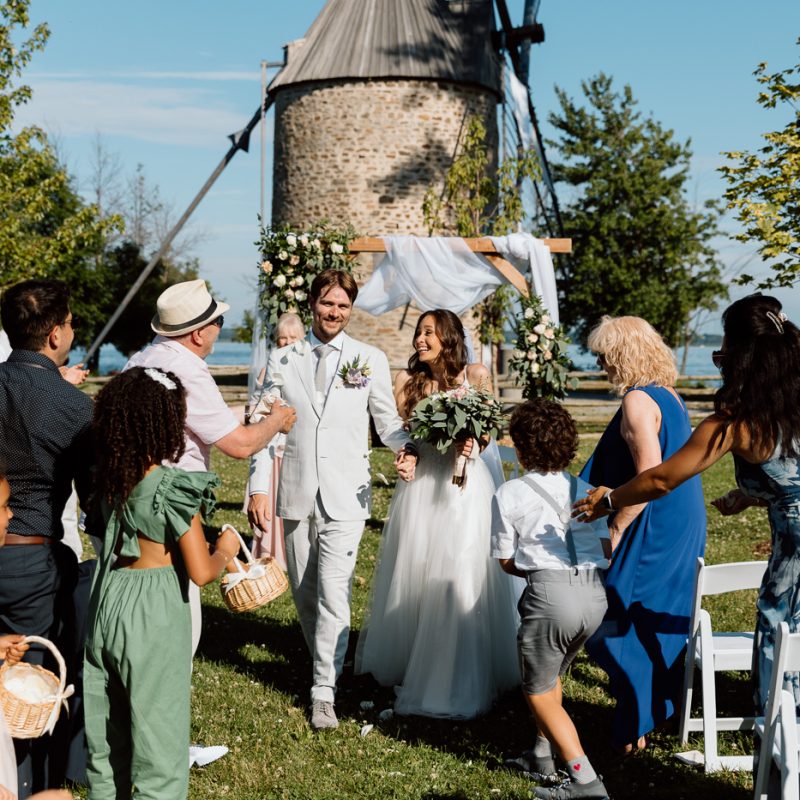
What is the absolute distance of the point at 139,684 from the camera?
3432 mm

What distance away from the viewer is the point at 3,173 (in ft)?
62.0

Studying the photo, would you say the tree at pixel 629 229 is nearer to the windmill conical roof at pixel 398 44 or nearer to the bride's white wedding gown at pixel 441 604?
the windmill conical roof at pixel 398 44

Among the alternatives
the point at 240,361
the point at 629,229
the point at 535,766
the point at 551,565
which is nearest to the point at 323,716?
the point at 535,766

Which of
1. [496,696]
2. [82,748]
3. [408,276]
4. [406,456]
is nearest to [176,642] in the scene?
[82,748]

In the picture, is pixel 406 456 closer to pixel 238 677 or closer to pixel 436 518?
pixel 436 518

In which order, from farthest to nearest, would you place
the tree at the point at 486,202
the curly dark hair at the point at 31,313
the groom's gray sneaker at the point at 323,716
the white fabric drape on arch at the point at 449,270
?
the tree at the point at 486,202, the white fabric drape on arch at the point at 449,270, the groom's gray sneaker at the point at 323,716, the curly dark hair at the point at 31,313

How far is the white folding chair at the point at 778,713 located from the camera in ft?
10.3

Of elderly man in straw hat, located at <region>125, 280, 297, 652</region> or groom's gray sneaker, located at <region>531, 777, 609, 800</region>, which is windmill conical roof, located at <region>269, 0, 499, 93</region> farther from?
groom's gray sneaker, located at <region>531, 777, 609, 800</region>

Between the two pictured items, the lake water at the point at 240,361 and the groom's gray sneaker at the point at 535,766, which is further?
the lake water at the point at 240,361

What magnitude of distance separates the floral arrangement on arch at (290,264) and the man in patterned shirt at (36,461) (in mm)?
5444

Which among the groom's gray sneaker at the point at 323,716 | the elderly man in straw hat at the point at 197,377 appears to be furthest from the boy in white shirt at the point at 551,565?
the groom's gray sneaker at the point at 323,716

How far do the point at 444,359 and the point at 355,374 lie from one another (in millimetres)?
679

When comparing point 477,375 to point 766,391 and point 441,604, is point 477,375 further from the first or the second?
point 766,391

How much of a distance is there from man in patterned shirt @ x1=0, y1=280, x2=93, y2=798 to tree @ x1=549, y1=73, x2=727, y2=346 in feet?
112
